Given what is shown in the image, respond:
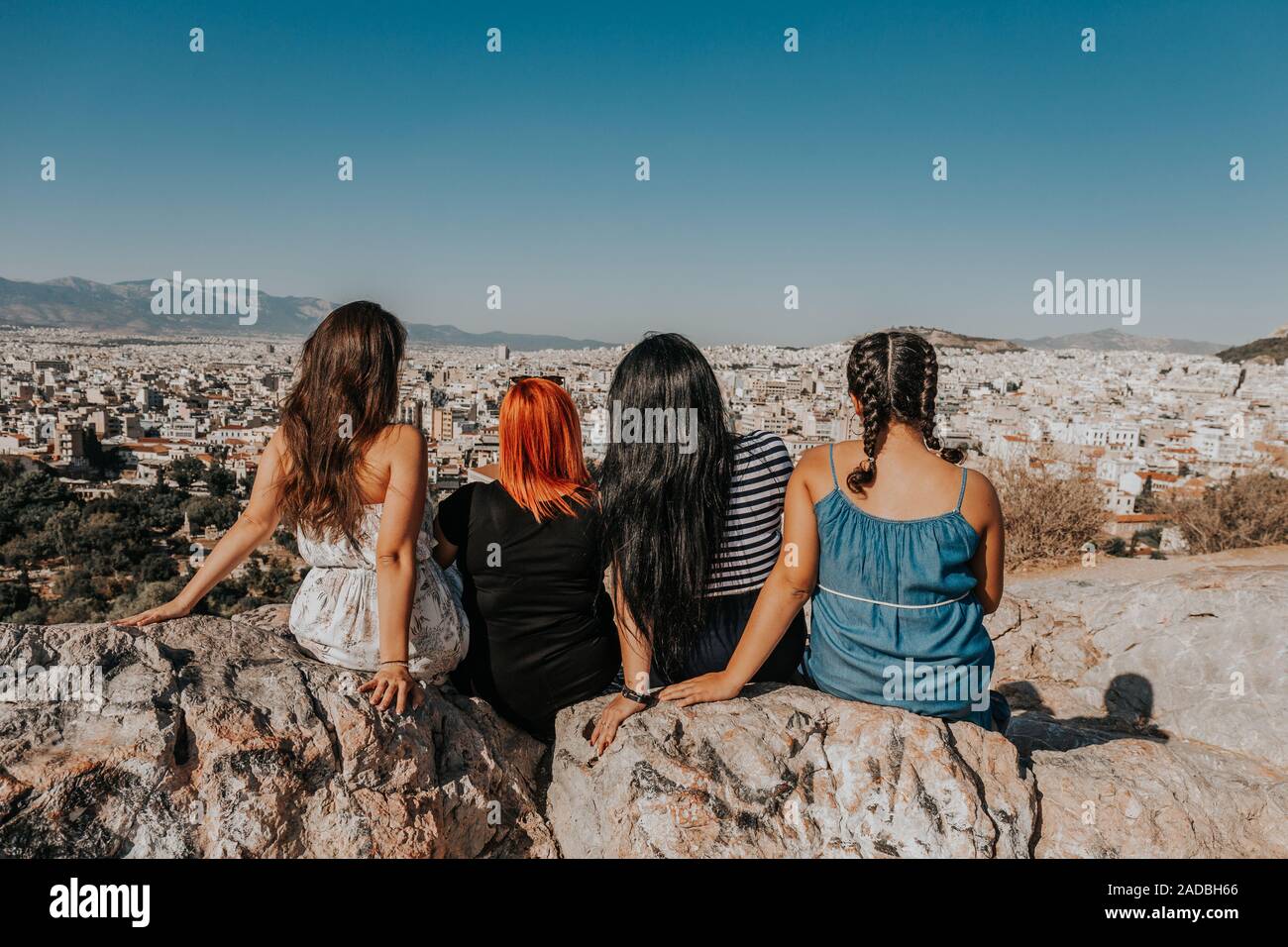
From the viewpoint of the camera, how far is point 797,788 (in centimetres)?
197

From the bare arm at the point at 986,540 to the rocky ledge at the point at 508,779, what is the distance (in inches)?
16.6

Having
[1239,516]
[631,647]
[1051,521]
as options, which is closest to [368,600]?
[631,647]

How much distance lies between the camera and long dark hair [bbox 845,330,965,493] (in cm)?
215

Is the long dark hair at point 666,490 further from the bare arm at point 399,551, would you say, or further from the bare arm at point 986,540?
the bare arm at point 986,540

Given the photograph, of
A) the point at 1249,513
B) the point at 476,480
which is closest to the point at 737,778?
the point at 476,480

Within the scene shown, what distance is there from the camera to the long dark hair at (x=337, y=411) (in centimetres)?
227

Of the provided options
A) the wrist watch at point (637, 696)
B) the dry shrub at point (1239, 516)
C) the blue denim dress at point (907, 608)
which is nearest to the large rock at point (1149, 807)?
the blue denim dress at point (907, 608)

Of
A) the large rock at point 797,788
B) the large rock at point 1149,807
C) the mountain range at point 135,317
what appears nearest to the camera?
the large rock at point 797,788

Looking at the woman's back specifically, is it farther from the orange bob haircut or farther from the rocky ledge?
the orange bob haircut

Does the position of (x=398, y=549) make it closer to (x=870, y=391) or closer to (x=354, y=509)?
(x=354, y=509)

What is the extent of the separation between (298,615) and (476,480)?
0.66 meters

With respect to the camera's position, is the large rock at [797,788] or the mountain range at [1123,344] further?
the mountain range at [1123,344]

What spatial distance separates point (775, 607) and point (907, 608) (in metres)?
0.37

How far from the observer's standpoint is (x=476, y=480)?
2.46m
